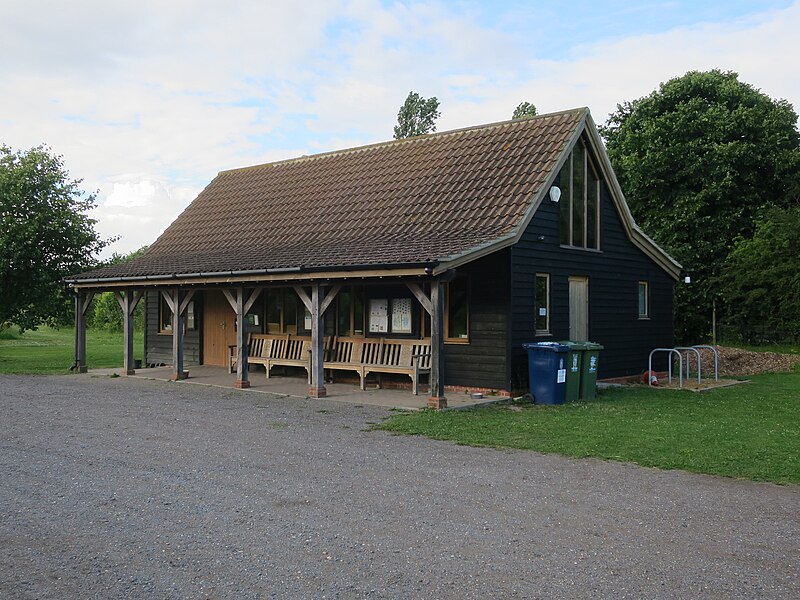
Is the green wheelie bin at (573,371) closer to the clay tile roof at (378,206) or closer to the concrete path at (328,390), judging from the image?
the concrete path at (328,390)

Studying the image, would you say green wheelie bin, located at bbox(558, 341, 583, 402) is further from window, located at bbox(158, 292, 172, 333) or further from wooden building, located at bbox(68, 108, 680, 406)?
window, located at bbox(158, 292, 172, 333)

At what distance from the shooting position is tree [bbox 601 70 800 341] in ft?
105

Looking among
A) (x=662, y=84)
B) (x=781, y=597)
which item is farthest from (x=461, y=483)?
(x=662, y=84)

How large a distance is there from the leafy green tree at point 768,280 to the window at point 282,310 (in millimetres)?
18840

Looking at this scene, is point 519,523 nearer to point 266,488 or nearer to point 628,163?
point 266,488

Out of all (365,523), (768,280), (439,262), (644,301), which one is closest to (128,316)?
(439,262)

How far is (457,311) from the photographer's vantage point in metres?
15.6

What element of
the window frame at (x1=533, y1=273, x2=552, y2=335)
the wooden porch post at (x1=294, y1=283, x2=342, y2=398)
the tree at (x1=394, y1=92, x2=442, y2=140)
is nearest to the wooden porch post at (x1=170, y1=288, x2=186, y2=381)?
the wooden porch post at (x1=294, y1=283, x2=342, y2=398)

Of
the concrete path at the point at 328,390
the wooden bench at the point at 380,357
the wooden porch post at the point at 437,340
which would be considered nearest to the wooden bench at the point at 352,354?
the wooden bench at the point at 380,357

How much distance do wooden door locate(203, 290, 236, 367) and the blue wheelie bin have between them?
9.55m

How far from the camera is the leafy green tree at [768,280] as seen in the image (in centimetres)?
2873

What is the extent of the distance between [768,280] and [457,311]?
18605 mm

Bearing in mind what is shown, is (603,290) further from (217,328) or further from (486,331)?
(217,328)

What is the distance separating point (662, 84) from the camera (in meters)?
35.6
